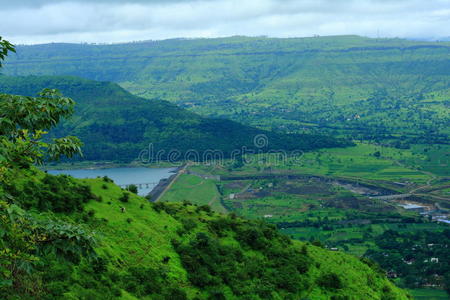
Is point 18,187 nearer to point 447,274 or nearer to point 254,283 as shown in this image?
point 254,283

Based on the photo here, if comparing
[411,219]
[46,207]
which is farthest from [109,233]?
[411,219]

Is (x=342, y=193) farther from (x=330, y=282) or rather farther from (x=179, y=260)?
(x=179, y=260)

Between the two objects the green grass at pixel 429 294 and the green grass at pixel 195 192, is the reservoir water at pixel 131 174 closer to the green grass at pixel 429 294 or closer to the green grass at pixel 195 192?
the green grass at pixel 195 192

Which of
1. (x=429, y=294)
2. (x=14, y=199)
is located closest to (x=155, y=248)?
(x=14, y=199)

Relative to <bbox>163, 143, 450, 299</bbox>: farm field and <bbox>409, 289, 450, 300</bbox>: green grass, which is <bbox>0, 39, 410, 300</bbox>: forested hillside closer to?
<bbox>409, 289, 450, 300</bbox>: green grass

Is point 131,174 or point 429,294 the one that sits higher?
point 429,294
